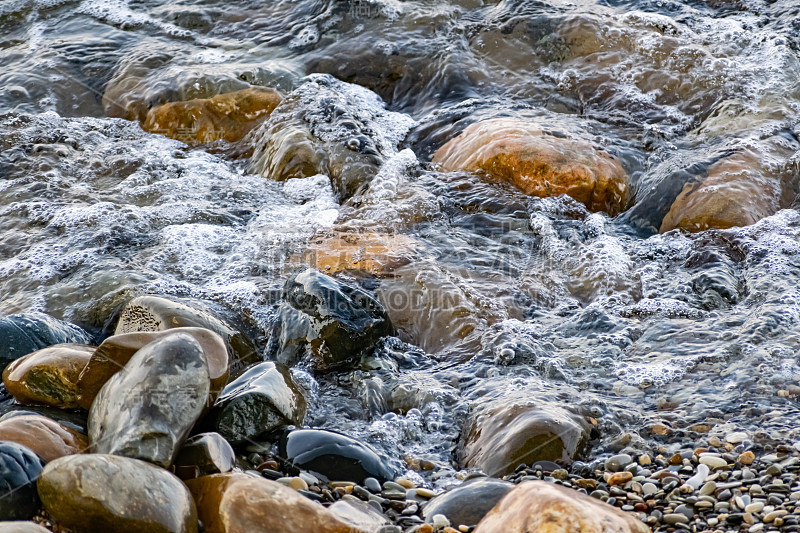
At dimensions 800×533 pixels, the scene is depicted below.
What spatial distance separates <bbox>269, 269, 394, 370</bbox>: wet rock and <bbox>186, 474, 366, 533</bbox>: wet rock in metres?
1.22

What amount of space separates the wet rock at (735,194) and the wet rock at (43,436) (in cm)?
381

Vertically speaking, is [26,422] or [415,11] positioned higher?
[415,11]

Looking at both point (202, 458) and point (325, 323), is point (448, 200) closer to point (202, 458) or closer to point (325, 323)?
point (325, 323)

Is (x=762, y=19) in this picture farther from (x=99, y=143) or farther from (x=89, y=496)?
(x=89, y=496)

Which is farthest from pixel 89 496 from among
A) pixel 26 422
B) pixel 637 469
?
pixel 637 469

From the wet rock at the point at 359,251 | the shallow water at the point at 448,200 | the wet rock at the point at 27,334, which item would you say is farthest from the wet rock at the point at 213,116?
the wet rock at the point at 27,334

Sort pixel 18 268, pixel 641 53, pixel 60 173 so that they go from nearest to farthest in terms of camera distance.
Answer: pixel 18 268 → pixel 60 173 → pixel 641 53

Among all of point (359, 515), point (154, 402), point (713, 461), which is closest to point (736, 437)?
point (713, 461)

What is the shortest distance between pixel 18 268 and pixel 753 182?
4949 mm

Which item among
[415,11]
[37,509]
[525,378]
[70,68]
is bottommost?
[525,378]

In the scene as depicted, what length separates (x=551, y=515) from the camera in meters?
2.05

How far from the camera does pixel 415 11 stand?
7.45 metres

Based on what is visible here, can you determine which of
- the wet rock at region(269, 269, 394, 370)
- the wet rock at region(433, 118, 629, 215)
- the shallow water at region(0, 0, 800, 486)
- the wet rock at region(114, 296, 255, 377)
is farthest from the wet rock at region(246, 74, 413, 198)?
the wet rock at region(114, 296, 255, 377)

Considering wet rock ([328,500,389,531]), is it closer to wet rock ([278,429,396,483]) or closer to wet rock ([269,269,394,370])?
wet rock ([278,429,396,483])
